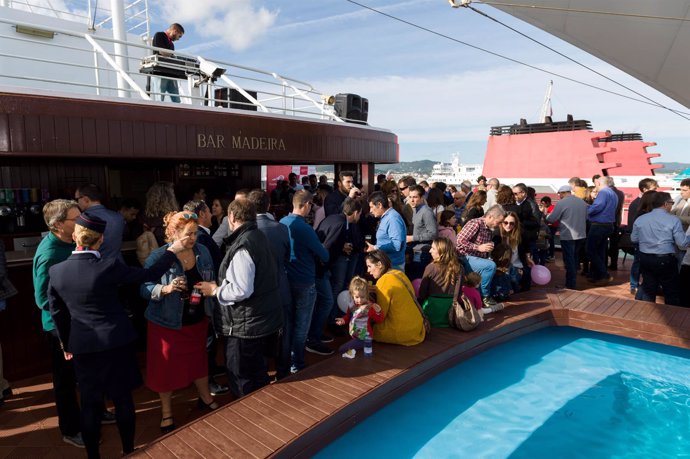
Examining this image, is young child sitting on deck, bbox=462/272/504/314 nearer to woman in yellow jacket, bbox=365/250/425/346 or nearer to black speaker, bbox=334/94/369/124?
woman in yellow jacket, bbox=365/250/425/346

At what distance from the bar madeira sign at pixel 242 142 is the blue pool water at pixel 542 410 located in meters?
4.45

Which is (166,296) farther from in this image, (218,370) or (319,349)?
(319,349)

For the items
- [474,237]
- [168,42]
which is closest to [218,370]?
[474,237]

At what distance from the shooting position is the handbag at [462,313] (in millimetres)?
5438

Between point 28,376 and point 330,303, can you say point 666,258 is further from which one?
point 28,376

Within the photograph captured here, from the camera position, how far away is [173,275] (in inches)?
137

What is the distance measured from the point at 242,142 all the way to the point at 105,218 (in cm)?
326

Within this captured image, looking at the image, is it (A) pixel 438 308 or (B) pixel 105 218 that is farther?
(A) pixel 438 308

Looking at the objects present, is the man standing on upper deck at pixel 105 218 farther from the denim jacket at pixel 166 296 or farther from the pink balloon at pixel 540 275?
the pink balloon at pixel 540 275

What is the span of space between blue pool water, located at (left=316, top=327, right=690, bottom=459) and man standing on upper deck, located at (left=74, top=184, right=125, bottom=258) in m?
2.66

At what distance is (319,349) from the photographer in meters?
5.35

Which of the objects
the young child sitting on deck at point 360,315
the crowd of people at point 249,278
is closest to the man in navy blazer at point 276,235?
the crowd of people at point 249,278

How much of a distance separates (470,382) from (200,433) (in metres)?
3.12

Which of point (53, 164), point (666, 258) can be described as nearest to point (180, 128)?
point (53, 164)
